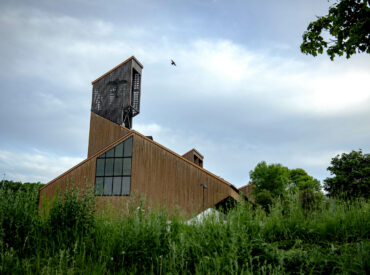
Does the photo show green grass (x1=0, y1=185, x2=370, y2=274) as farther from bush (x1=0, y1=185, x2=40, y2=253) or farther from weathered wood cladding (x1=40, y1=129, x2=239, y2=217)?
weathered wood cladding (x1=40, y1=129, x2=239, y2=217)

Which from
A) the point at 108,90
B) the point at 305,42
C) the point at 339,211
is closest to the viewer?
the point at 339,211

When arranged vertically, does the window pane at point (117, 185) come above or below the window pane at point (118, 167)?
below

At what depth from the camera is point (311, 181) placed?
58.1 m

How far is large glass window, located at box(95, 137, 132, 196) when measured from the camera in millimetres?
33750

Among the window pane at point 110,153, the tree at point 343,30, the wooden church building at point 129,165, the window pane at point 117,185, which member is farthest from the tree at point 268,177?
the tree at point 343,30

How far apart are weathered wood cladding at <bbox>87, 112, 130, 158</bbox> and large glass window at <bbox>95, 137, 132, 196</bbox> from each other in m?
5.02

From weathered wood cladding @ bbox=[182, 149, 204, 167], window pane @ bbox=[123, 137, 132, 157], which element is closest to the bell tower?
window pane @ bbox=[123, 137, 132, 157]

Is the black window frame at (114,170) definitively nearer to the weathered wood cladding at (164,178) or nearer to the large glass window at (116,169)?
the large glass window at (116,169)

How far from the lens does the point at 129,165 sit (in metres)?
33.9

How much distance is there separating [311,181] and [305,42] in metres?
53.5

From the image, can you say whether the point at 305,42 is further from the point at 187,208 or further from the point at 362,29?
the point at 187,208

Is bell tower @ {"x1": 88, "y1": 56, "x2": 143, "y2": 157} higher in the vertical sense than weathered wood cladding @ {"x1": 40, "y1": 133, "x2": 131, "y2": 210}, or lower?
higher

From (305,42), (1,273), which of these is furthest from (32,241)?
(305,42)

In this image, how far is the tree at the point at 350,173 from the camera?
37.2 m
